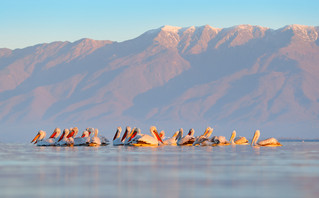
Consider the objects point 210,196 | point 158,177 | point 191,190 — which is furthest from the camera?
point 158,177

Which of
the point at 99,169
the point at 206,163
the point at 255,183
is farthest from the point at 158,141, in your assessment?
the point at 255,183

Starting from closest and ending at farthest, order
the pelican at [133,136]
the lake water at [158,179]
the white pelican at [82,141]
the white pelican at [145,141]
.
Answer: the lake water at [158,179]
the white pelican at [145,141]
the pelican at [133,136]
the white pelican at [82,141]

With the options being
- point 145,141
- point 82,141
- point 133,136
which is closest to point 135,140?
point 145,141

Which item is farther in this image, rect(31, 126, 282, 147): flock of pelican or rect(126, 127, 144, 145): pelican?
rect(126, 127, 144, 145): pelican

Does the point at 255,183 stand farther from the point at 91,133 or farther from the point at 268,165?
the point at 91,133

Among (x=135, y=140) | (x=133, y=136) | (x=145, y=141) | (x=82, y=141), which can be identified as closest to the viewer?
(x=145, y=141)

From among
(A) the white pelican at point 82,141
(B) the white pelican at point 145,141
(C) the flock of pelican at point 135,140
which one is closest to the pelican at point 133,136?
(C) the flock of pelican at point 135,140

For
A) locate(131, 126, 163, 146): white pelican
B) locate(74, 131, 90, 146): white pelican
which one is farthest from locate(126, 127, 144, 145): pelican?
locate(74, 131, 90, 146): white pelican

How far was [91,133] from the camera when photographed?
212 feet

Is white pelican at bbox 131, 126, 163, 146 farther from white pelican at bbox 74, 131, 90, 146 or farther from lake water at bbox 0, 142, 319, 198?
lake water at bbox 0, 142, 319, 198

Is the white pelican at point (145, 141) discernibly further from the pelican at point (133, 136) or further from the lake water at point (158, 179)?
the lake water at point (158, 179)

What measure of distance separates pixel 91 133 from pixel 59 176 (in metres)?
41.8

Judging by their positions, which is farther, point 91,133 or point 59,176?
point 91,133

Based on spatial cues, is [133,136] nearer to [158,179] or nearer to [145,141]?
[145,141]
